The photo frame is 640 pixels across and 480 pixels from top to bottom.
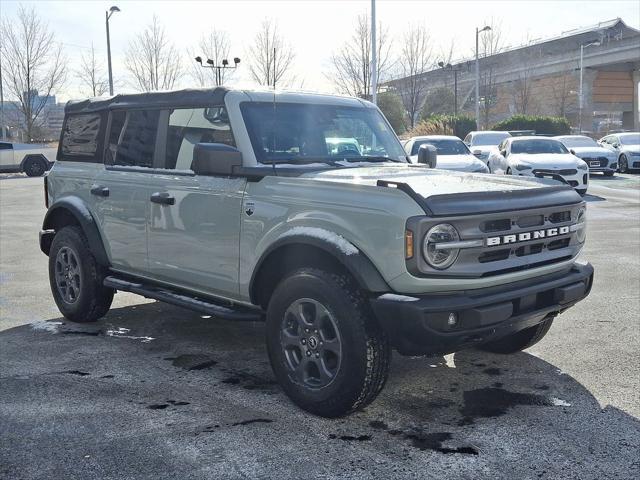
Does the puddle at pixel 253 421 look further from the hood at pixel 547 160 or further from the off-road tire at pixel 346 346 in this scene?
the hood at pixel 547 160

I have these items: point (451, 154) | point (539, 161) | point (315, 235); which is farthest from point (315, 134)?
point (539, 161)

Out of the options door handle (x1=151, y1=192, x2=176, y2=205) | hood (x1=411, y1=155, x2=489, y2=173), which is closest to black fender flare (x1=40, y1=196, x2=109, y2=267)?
door handle (x1=151, y1=192, x2=176, y2=205)

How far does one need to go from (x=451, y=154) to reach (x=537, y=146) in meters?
3.07

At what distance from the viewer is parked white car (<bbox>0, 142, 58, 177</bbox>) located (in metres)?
30.1

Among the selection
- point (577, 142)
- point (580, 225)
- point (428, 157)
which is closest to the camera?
point (580, 225)

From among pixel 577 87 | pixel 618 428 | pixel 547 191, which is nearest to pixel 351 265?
pixel 547 191

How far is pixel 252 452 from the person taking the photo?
361 centimetres

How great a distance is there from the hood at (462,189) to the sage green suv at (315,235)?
0.04 ft

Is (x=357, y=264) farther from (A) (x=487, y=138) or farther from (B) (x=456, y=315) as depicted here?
(A) (x=487, y=138)

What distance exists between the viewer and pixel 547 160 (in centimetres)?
1697

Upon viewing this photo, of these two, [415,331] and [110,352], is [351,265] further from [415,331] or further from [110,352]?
[110,352]

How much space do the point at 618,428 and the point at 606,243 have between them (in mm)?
7097

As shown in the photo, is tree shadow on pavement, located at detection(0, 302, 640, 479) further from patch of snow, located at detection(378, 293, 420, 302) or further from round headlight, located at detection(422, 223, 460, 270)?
round headlight, located at detection(422, 223, 460, 270)

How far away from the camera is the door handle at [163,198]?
16.7 feet
